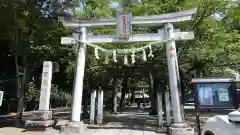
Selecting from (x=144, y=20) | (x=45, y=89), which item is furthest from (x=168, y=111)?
(x=45, y=89)

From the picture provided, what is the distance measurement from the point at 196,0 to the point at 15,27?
470 inches

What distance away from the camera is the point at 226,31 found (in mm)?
14367

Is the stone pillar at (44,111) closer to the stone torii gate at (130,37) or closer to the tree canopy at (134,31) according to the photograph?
the stone torii gate at (130,37)

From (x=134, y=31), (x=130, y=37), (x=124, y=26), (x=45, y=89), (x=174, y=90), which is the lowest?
(x=174, y=90)

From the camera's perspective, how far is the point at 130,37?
11.5 m

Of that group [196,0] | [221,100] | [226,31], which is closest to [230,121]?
[221,100]

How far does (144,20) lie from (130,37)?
3.42 feet

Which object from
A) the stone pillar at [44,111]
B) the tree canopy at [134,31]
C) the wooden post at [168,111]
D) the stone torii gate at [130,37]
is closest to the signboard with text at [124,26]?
the stone torii gate at [130,37]

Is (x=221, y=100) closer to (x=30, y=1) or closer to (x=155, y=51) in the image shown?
(x=155, y=51)

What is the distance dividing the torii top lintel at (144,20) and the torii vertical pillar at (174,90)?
354mm

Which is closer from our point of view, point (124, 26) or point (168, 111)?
point (124, 26)

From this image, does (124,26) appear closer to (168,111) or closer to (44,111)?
(168,111)

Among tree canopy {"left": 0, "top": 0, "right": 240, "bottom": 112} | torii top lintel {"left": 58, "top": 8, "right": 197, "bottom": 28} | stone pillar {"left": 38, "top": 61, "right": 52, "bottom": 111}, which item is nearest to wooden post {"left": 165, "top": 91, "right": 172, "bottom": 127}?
torii top lintel {"left": 58, "top": 8, "right": 197, "bottom": 28}

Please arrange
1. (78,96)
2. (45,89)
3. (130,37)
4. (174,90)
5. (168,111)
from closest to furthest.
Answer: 1. (174,90)
2. (78,96)
3. (130,37)
4. (168,111)
5. (45,89)
